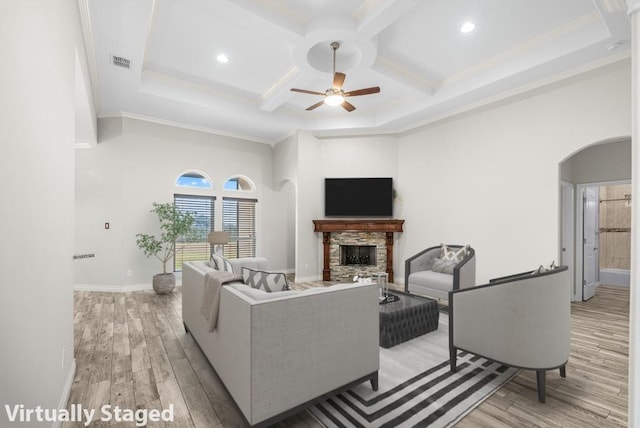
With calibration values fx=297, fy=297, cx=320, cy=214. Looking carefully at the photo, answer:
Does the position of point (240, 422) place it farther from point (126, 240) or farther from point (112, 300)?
point (126, 240)

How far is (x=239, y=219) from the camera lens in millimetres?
7160

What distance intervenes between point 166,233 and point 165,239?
0.66 feet

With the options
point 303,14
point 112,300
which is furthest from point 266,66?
point 112,300

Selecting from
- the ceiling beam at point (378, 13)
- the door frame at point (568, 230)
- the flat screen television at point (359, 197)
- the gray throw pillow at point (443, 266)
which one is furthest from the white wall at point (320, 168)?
the ceiling beam at point (378, 13)

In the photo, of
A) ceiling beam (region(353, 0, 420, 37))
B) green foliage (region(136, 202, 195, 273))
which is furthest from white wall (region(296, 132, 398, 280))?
ceiling beam (region(353, 0, 420, 37))

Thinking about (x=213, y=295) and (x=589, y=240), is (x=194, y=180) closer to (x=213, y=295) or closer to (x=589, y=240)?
(x=213, y=295)

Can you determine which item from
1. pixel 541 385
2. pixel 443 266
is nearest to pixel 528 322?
pixel 541 385

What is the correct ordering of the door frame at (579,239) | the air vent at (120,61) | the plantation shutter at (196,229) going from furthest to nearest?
the plantation shutter at (196,229) → the door frame at (579,239) → the air vent at (120,61)

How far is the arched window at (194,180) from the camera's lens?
641cm

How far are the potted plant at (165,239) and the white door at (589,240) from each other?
23.3ft

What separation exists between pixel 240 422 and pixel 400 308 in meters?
2.00

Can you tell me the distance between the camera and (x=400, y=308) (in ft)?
10.9

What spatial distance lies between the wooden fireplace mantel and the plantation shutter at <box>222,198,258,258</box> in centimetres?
172

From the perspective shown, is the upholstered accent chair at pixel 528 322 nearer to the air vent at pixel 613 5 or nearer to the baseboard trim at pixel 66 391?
the air vent at pixel 613 5
